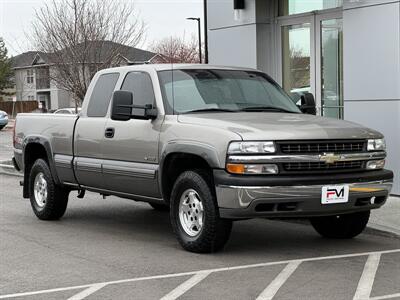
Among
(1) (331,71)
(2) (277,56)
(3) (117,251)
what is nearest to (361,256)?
(3) (117,251)

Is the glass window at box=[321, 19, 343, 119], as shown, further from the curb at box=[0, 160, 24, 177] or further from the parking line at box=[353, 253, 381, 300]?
the curb at box=[0, 160, 24, 177]

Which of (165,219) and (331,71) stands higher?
(331,71)

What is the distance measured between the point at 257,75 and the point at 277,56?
501cm

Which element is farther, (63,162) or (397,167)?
(397,167)

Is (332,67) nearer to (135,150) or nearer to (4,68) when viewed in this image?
(135,150)

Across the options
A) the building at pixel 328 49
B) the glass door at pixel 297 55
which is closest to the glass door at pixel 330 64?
the building at pixel 328 49

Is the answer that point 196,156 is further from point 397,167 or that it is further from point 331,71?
point 331,71

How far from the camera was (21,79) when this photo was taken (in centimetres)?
8669

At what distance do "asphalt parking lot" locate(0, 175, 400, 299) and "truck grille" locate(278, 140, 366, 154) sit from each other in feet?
3.53

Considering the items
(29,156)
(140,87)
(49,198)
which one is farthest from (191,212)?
(29,156)

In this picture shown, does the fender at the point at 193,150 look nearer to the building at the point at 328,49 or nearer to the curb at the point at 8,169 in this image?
the building at the point at 328,49

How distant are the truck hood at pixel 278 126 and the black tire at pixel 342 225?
1.07 meters

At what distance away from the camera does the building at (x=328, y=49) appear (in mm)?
10547

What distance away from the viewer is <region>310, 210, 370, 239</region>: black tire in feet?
25.6
